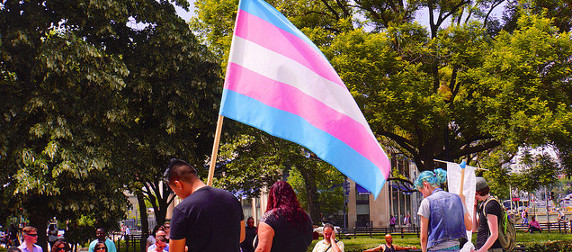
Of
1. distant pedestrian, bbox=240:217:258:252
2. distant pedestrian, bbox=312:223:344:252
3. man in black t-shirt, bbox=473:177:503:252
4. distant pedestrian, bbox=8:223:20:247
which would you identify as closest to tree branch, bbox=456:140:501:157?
→ distant pedestrian, bbox=240:217:258:252

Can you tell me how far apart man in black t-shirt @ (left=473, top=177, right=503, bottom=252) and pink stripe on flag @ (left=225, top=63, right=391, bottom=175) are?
6.56 ft

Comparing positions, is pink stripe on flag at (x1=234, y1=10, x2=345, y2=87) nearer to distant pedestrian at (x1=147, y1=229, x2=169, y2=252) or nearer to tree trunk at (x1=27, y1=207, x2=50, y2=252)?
distant pedestrian at (x1=147, y1=229, x2=169, y2=252)

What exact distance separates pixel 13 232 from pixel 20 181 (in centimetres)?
1172

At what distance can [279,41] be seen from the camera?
5914 millimetres

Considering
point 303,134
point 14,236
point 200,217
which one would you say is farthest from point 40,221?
point 200,217

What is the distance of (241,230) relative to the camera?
15.9 feet

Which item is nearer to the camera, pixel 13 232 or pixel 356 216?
pixel 13 232

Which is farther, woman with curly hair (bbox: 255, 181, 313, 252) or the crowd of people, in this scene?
woman with curly hair (bbox: 255, 181, 313, 252)

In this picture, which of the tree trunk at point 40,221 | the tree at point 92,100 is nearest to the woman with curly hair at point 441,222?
the tree at point 92,100

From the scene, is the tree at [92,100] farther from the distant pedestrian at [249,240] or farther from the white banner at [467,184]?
the white banner at [467,184]

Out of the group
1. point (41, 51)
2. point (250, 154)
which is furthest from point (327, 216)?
point (41, 51)

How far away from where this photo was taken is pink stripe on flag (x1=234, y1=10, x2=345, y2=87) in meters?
5.87

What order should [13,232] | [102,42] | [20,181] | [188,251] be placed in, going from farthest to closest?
[13,232], [102,42], [20,181], [188,251]

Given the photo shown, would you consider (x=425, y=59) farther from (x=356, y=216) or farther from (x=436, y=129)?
(x=356, y=216)
